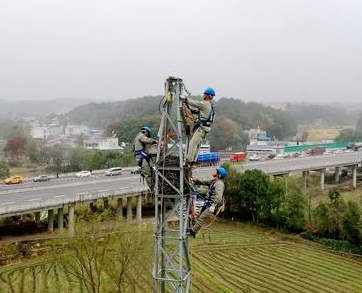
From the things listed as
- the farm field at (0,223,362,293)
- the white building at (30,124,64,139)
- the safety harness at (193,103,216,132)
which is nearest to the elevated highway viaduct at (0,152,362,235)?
the farm field at (0,223,362,293)

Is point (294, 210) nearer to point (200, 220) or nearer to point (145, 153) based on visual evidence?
point (200, 220)

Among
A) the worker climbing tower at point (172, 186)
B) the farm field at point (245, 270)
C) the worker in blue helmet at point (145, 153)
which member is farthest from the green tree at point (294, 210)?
the worker in blue helmet at point (145, 153)

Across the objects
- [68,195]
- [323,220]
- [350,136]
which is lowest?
[323,220]

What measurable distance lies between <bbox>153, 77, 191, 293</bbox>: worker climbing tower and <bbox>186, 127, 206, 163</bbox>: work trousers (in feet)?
0.63

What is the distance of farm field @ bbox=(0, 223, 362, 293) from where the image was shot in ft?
93.0

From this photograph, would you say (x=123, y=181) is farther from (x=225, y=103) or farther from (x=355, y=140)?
(x=225, y=103)

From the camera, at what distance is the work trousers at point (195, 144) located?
11.5 m

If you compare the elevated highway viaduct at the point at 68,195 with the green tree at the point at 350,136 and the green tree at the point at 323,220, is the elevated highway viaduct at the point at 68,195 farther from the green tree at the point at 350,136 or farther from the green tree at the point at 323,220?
the green tree at the point at 350,136

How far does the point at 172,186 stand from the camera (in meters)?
11.3

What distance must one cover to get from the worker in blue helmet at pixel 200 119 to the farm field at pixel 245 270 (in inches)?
609

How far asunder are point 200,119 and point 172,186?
1.80m

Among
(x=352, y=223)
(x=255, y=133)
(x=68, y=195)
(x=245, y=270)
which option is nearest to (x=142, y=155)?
(x=245, y=270)

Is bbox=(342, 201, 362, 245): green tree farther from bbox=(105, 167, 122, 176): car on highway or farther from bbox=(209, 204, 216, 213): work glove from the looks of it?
bbox=(105, 167, 122, 176): car on highway

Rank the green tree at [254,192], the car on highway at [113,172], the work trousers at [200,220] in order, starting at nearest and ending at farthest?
1. the work trousers at [200,220]
2. the green tree at [254,192]
3. the car on highway at [113,172]
